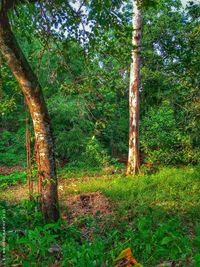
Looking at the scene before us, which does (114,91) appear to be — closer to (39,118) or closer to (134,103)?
(39,118)

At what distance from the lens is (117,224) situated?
506cm

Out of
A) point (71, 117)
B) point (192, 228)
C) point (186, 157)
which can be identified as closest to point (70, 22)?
point (192, 228)

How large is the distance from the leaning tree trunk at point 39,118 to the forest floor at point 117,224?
0.32 m

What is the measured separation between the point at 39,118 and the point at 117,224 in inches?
86.3

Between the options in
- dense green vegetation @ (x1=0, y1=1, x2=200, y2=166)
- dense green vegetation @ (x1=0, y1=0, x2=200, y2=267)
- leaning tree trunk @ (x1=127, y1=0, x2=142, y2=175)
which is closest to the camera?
dense green vegetation @ (x1=0, y1=0, x2=200, y2=267)

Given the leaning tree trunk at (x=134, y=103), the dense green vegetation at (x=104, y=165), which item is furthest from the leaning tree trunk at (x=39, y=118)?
the leaning tree trunk at (x=134, y=103)

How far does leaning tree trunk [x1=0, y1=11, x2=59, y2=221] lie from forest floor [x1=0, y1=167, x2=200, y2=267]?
0.32m

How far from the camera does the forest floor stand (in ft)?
10.2

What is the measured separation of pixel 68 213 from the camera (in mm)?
5703

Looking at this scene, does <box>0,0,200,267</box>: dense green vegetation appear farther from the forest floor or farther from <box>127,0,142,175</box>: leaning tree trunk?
<box>127,0,142,175</box>: leaning tree trunk

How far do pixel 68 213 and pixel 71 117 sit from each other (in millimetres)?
7984

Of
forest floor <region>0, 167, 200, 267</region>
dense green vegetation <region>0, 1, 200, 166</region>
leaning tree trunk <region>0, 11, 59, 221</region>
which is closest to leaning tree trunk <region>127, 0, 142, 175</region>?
dense green vegetation <region>0, 1, 200, 166</region>

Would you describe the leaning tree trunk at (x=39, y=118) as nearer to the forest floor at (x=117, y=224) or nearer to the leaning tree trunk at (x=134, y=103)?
the forest floor at (x=117, y=224)

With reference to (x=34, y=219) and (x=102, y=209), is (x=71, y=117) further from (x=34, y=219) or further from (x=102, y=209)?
(x=34, y=219)
